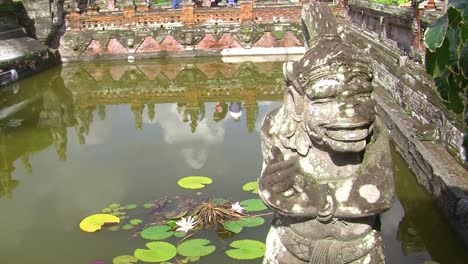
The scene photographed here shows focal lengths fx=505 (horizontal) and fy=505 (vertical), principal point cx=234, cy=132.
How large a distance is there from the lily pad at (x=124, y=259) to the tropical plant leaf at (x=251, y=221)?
1.28m

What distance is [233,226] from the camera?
18.5 ft

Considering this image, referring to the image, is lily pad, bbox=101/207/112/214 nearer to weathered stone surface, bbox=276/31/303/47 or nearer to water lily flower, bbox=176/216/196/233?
water lily flower, bbox=176/216/196/233

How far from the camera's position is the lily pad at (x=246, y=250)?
5.00 metres

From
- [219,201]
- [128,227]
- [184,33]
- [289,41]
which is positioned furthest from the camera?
[184,33]

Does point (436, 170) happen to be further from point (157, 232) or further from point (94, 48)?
point (94, 48)

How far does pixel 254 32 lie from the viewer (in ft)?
56.0

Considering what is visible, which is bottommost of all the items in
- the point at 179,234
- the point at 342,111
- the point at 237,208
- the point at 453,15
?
the point at 179,234

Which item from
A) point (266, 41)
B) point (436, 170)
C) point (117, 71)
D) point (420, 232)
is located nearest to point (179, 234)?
point (420, 232)

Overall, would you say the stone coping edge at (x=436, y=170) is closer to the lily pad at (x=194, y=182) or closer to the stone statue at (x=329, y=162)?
the lily pad at (x=194, y=182)

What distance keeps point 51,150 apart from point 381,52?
22.6ft

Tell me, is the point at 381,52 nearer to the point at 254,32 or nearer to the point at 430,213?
the point at 430,213

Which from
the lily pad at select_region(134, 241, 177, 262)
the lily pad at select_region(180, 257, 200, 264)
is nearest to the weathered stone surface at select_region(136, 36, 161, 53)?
the lily pad at select_region(134, 241, 177, 262)

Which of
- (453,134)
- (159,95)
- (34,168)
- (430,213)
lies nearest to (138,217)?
(34,168)

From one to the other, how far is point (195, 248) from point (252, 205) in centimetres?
114
